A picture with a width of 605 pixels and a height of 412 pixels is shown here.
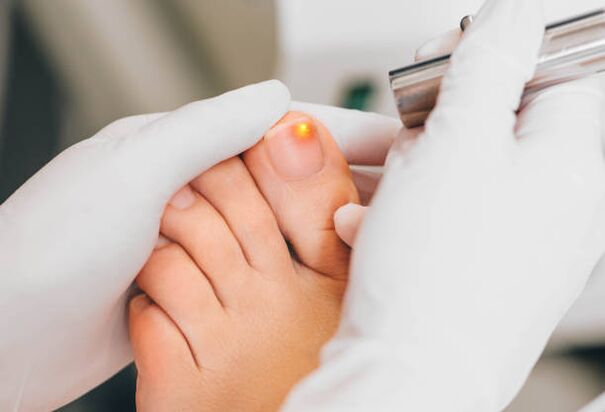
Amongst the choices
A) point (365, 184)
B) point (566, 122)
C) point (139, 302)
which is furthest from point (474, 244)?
point (139, 302)

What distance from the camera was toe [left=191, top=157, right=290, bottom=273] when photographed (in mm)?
660

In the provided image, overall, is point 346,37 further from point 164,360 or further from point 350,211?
point 164,360

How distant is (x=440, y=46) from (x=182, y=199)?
0.85ft

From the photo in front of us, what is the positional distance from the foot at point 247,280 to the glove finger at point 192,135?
0.04 metres

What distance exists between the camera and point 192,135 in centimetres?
57

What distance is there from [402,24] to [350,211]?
8.8 inches

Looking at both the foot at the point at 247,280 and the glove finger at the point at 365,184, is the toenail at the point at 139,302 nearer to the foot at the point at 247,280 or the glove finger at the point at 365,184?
the foot at the point at 247,280

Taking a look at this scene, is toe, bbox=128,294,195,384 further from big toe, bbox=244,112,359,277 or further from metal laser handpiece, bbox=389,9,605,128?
metal laser handpiece, bbox=389,9,605,128

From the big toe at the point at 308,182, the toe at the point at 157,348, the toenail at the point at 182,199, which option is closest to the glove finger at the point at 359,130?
the big toe at the point at 308,182

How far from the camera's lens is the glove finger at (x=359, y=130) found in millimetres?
645

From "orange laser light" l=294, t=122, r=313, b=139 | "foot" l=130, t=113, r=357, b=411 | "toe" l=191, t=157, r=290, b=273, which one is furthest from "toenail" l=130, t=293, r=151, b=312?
"orange laser light" l=294, t=122, r=313, b=139

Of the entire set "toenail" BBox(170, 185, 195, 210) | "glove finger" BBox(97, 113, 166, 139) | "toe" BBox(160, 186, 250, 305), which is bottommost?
"toe" BBox(160, 186, 250, 305)

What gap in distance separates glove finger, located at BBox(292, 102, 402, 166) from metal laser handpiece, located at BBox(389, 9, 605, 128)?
0.29ft

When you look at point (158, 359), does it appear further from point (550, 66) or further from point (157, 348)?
point (550, 66)
